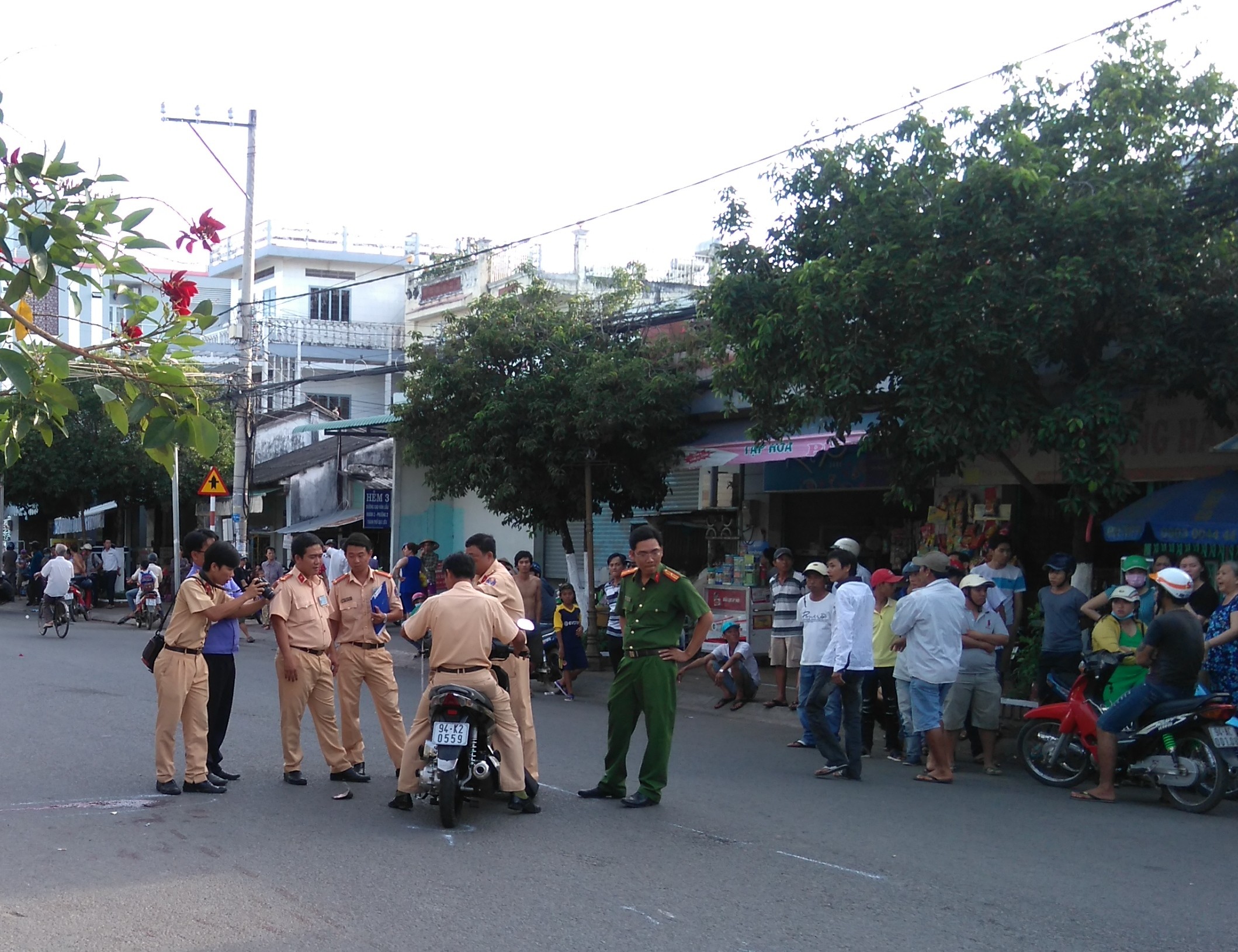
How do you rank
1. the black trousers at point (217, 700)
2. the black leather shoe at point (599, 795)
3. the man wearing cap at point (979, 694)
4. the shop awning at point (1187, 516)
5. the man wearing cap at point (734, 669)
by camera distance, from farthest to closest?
the man wearing cap at point (734, 669) → the shop awning at point (1187, 516) → the man wearing cap at point (979, 694) → the black trousers at point (217, 700) → the black leather shoe at point (599, 795)

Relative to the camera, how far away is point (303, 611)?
9.03 metres

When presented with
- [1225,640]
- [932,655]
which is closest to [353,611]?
[932,655]

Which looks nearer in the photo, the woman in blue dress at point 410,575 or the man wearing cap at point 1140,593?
the man wearing cap at point 1140,593

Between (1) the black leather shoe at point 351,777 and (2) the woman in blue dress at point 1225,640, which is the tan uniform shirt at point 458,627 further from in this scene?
(2) the woman in blue dress at point 1225,640

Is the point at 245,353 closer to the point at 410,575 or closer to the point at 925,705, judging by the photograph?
the point at 410,575

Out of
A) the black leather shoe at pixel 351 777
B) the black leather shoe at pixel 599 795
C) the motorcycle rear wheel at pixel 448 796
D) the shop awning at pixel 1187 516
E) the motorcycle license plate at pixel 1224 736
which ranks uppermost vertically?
the shop awning at pixel 1187 516

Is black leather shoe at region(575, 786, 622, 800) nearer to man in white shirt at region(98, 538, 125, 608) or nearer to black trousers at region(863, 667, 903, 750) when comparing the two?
black trousers at region(863, 667, 903, 750)

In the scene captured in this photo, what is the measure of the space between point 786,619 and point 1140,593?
4.11 metres

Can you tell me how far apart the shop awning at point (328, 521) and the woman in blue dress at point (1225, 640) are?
20.7 m

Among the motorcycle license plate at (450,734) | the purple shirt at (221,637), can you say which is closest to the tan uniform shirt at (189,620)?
the purple shirt at (221,637)

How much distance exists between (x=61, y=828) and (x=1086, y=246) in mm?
9199

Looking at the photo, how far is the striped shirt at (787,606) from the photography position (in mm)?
13922

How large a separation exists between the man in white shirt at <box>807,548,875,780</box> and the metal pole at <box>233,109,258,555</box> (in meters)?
16.5

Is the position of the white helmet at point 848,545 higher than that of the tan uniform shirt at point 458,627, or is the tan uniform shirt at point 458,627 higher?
the white helmet at point 848,545
